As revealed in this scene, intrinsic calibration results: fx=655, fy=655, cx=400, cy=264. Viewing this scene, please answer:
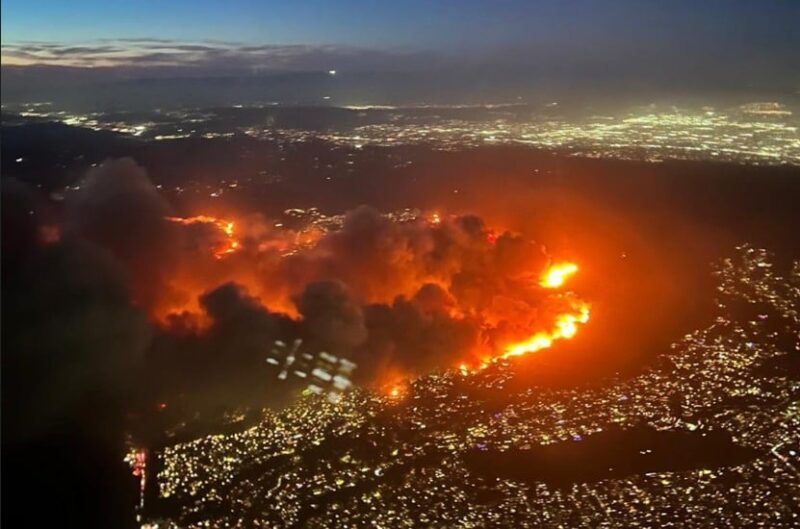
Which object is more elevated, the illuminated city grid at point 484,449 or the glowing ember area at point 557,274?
the glowing ember area at point 557,274

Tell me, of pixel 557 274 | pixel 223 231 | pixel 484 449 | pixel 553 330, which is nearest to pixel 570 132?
pixel 557 274

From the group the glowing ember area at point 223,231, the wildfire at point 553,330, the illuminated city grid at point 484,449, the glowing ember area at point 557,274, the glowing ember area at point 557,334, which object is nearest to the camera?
the illuminated city grid at point 484,449

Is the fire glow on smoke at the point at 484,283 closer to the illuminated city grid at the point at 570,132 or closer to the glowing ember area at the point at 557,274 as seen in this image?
the glowing ember area at the point at 557,274

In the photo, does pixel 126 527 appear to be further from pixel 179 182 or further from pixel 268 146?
pixel 268 146

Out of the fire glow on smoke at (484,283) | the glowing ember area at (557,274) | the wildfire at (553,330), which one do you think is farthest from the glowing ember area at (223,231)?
the glowing ember area at (557,274)

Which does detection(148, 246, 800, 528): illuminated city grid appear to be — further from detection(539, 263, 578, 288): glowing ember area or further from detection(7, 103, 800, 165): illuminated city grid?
detection(7, 103, 800, 165): illuminated city grid

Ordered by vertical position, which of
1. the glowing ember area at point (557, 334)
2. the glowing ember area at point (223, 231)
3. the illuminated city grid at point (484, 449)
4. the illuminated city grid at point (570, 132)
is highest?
the illuminated city grid at point (570, 132)

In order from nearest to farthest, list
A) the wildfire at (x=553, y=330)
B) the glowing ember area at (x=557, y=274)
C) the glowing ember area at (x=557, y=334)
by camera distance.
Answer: the wildfire at (x=553, y=330) < the glowing ember area at (x=557, y=334) < the glowing ember area at (x=557, y=274)
